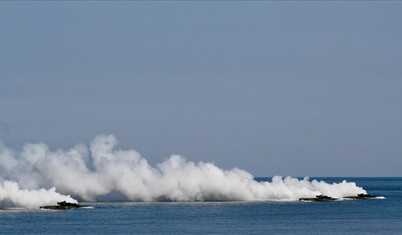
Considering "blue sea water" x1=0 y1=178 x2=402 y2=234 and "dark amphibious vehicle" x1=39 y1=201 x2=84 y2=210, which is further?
"dark amphibious vehicle" x1=39 y1=201 x2=84 y2=210

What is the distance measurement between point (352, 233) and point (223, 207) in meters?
56.6

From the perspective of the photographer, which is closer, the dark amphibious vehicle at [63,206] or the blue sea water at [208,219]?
the blue sea water at [208,219]

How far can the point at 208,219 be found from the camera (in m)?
151

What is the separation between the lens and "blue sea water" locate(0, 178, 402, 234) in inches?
5241

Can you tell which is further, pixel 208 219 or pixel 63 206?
pixel 63 206

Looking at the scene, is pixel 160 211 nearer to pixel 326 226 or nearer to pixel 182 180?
pixel 182 180

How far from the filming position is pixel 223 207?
18250cm

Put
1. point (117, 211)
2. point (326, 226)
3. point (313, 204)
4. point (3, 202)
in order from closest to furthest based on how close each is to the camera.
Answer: point (326, 226) → point (117, 211) → point (3, 202) → point (313, 204)

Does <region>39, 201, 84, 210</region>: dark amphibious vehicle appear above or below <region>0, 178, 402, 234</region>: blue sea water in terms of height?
above

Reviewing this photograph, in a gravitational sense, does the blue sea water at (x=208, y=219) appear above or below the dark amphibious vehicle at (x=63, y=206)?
below

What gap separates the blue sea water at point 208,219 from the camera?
5241 inches

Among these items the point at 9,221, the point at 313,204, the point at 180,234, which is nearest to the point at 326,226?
the point at 180,234

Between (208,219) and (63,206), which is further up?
(63,206)

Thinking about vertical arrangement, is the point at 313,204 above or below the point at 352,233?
above
